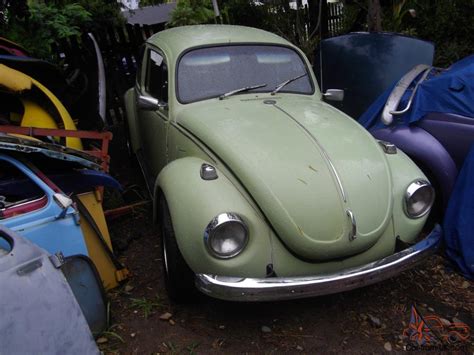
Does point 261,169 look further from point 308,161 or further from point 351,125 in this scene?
point 351,125

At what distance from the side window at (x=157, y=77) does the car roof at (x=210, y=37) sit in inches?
5.7

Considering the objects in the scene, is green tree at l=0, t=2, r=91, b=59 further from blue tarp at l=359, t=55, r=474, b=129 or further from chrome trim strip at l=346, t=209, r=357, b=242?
chrome trim strip at l=346, t=209, r=357, b=242

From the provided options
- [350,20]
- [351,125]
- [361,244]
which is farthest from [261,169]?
[350,20]

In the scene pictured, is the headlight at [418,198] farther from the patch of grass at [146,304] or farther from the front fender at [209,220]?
the patch of grass at [146,304]

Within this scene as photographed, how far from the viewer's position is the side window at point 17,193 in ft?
7.96

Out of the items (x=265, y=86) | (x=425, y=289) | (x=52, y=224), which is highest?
(x=265, y=86)

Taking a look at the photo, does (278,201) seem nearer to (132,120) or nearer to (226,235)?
(226,235)

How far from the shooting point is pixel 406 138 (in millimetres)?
3506

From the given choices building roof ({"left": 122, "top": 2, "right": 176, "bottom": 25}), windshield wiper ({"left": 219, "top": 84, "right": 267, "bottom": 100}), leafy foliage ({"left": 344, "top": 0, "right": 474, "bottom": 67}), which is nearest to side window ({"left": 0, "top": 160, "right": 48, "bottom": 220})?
windshield wiper ({"left": 219, "top": 84, "right": 267, "bottom": 100})

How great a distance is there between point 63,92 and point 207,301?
291 centimetres

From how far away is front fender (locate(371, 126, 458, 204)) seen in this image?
3314mm

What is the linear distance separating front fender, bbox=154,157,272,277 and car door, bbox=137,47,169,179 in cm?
112

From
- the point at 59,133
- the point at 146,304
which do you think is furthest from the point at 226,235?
the point at 59,133

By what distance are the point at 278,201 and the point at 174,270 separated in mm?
828
